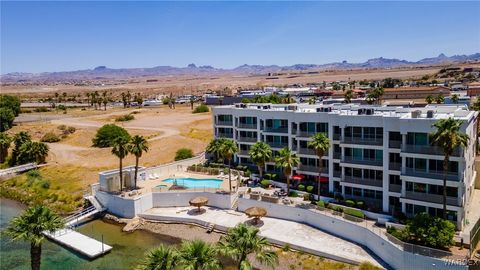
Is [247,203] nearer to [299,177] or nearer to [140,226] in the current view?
[299,177]

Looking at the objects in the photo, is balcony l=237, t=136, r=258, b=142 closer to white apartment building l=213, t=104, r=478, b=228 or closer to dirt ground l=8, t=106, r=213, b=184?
white apartment building l=213, t=104, r=478, b=228

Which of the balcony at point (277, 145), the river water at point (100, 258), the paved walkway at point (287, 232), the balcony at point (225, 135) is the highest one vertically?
the balcony at point (225, 135)

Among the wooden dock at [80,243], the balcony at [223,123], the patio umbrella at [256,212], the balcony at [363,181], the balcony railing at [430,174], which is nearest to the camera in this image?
the balcony railing at [430,174]

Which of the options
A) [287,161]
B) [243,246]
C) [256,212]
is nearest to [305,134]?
A: [287,161]

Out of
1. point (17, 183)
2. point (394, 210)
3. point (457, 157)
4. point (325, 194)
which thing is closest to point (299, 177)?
point (325, 194)

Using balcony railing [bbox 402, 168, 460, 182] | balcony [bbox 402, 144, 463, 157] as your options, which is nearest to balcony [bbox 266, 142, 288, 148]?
balcony [bbox 402, 144, 463, 157]

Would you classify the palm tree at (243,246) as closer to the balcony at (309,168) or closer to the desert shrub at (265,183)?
the balcony at (309,168)

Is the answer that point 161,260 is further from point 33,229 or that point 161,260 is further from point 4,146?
Answer: point 4,146

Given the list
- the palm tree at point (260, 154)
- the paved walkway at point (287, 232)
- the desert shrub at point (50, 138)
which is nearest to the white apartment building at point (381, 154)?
the palm tree at point (260, 154)
